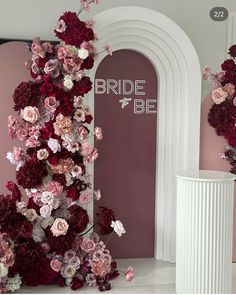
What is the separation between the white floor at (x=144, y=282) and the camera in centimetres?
344

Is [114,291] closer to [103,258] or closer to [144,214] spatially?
[103,258]

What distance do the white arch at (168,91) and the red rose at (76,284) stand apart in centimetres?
100

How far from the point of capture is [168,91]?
163 inches

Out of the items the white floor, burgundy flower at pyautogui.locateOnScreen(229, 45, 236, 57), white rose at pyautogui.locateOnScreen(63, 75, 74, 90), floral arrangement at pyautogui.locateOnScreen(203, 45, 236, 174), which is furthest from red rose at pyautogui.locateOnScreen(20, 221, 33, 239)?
burgundy flower at pyautogui.locateOnScreen(229, 45, 236, 57)

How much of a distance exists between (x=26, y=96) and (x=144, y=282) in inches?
67.4

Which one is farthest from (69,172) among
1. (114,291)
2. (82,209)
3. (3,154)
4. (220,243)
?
(220,243)

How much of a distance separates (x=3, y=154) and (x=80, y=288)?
1259 mm

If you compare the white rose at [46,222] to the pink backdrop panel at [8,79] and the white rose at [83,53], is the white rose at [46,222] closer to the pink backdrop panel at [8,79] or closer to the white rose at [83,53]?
the pink backdrop panel at [8,79]

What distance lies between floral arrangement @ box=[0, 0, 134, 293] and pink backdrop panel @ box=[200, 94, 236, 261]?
1114mm

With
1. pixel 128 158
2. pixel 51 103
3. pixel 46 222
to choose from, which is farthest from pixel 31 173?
pixel 128 158

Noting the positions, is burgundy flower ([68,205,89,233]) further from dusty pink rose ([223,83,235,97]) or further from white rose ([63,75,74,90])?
dusty pink rose ([223,83,235,97])

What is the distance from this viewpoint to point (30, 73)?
146 inches

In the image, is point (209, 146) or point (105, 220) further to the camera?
point (209, 146)

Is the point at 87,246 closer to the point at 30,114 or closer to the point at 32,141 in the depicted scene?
the point at 32,141
